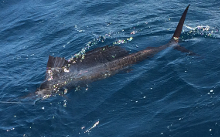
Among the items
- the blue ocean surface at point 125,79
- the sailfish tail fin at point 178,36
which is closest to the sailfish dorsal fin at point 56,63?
the blue ocean surface at point 125,79

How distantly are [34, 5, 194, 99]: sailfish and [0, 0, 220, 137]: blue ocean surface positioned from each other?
1.14ft

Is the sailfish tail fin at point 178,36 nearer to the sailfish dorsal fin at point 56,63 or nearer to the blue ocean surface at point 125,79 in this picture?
the blue ocean surface at point 125,79

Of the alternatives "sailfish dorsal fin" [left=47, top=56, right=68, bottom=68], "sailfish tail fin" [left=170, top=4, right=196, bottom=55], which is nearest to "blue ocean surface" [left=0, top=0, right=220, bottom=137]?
A: "sailfish tail fin" [left=170, top=4, right=196, bottom=55]

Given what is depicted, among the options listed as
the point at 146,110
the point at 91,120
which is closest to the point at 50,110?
the point at 91,120

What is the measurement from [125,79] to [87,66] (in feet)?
6.44

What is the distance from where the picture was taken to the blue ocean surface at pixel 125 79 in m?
7.97

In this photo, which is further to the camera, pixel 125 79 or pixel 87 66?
pixel 87 66

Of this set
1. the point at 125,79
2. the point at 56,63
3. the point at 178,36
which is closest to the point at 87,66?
the point at 56,63

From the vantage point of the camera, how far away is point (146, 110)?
8391 mm

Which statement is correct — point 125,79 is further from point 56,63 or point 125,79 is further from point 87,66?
point 56,63

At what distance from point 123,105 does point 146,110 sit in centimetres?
92

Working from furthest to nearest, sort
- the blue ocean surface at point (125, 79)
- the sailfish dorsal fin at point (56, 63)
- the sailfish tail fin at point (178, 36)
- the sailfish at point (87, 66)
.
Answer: the sailfish tail fin at point (178, 36) < the sailfish dorsal fin at point (56, 63) < the sailfish at point (87, 66) < the blue ocean surface at point (125, 79)

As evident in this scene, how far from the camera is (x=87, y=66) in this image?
10859 millimetres

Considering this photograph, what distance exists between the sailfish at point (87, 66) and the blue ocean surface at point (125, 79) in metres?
0.35
